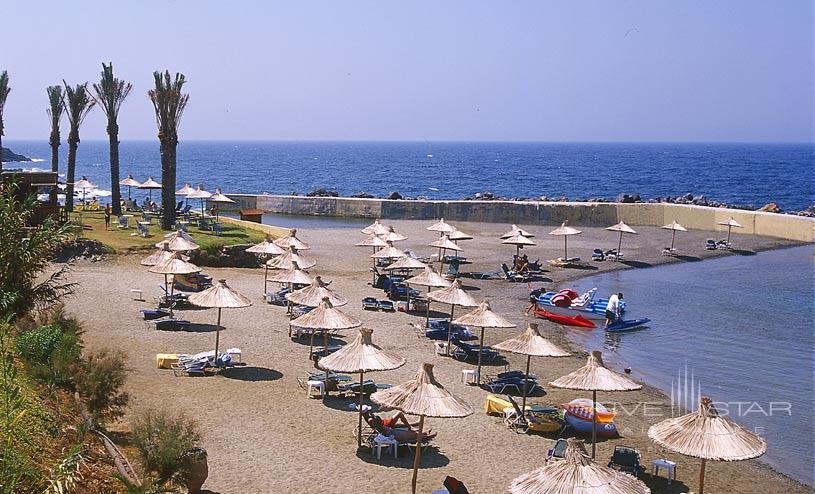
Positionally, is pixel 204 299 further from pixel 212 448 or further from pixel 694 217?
pixel 694 217

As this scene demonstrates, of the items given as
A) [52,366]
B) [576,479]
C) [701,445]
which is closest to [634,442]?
[701,445]

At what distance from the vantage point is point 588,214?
157 ft

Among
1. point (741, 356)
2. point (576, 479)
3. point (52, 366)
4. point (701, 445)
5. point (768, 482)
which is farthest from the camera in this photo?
point (741, 356)

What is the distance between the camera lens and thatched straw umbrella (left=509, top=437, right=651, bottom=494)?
10742 mm

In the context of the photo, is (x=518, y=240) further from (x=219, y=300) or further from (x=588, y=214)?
(x=219, y=300)

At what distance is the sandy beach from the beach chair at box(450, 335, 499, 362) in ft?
1.00

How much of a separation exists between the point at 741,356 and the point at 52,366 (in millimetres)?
17309

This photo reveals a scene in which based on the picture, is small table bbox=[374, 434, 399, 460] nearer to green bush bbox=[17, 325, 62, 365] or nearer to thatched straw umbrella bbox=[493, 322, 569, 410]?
thatched straw umbrella bbox=[493, 322, 569, 410]

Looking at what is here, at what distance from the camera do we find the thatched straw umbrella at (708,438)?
1234 centimetres

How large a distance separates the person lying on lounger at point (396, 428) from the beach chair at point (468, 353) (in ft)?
18.7

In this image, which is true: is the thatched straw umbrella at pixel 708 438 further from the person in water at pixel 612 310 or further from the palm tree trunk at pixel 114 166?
the palm tree trunk at pixel 114 166

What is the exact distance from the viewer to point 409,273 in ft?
104

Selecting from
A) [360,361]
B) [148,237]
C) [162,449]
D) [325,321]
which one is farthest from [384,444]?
[148,237]

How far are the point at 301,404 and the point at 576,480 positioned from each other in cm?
764
